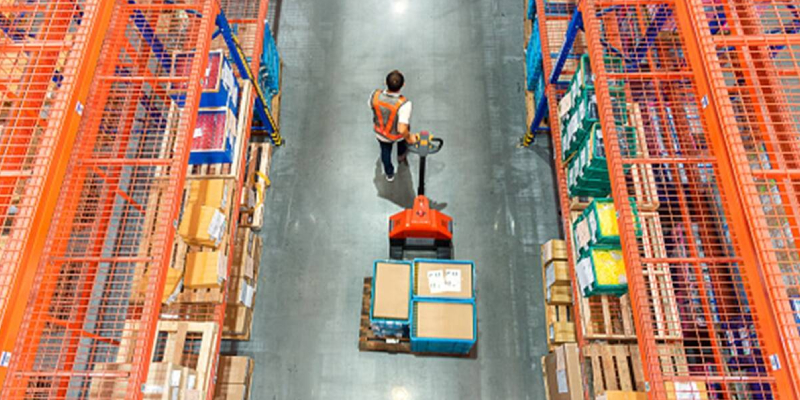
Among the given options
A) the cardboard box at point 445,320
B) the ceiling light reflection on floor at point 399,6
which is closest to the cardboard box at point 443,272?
the cardboard box at point 445,320

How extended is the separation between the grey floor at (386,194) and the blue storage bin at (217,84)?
175 centimetres

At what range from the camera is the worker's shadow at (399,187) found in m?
7.00

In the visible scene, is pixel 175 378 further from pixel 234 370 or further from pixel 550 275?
pixel 550 275

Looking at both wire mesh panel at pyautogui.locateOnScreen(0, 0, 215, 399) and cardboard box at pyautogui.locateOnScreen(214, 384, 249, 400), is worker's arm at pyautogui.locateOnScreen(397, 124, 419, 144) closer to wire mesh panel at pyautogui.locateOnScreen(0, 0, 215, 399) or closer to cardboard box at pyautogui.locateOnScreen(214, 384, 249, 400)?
wire mesh panel at pyautogui.locateOnScreen(0, 0, 215, 399)

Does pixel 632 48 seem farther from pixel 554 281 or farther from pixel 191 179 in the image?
pixel 191 179

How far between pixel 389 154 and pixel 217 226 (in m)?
2.58

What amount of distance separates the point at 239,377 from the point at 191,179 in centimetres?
254

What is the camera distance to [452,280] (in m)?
5.54

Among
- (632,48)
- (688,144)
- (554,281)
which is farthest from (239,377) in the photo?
(632,48)

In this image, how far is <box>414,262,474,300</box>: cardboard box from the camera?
5.48 m

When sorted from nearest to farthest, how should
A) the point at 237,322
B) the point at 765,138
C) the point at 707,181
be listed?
1. the point at 765,138
2. the point at 707,181
3. the point at 237,322

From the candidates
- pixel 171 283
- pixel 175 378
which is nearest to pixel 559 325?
pixel 175 378

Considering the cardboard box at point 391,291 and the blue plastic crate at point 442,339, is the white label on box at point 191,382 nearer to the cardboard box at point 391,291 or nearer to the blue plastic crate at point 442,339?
the cardboard box at point 391,291

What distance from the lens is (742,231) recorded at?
3482 mm
